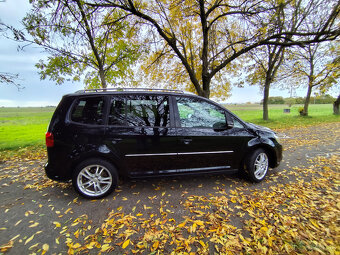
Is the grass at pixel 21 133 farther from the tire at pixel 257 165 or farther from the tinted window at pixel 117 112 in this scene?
the tire at pixel 257 165

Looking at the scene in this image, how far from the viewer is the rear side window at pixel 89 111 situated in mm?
2777

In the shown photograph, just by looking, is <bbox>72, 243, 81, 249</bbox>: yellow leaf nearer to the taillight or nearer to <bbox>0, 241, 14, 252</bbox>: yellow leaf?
<bbox>0, 241, 14, 252</bbox>: yellow leaf

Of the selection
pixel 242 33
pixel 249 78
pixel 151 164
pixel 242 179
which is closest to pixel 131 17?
pixel 242 33

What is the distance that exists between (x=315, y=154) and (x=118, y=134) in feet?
21.5

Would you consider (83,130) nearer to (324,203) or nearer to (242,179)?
(242,179)

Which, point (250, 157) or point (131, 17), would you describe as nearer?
point (250, 157)

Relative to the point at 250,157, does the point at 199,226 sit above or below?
below

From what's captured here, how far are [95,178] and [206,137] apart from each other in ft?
7.56

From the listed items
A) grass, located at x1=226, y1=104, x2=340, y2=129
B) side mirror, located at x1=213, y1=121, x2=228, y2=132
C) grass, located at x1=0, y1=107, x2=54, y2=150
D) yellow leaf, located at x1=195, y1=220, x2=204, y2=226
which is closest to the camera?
yellow leaf, located at x1=195, y1=220, x2=204, y2=226

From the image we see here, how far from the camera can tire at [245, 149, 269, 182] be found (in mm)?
3334

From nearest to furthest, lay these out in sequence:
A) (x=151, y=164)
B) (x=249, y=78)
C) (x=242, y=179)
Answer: (x=151, y=164) → (x=242, y=179) → (x=249, y=78)

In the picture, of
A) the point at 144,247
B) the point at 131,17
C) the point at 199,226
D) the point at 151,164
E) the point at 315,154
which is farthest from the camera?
the point at 131,17

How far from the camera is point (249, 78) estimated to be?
15555 millimetres

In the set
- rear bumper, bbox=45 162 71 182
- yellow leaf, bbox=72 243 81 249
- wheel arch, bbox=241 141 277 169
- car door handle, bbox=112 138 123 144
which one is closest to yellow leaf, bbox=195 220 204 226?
yellow leaf, bbox=72 243 81 249
